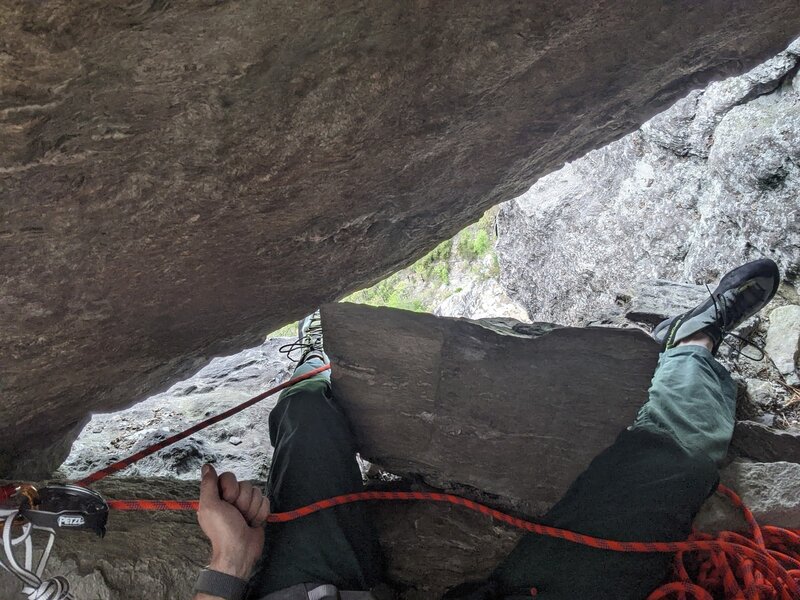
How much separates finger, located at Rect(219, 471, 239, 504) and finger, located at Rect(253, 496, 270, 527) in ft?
0.29

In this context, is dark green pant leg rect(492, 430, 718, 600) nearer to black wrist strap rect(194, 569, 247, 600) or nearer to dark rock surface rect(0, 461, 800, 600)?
dark rock surface rect(0, 461, 800, 600)

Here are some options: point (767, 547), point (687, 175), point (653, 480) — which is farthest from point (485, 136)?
point (687, 175)

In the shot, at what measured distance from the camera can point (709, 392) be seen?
308 centimetres

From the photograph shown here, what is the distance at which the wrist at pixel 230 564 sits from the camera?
2.04 m

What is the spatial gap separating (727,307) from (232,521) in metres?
2.98

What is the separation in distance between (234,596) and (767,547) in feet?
6.67

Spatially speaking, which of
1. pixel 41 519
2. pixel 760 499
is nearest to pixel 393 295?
pixel 760 499

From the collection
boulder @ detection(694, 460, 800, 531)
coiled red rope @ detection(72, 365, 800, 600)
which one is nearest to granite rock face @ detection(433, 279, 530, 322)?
boulder @ detection(694, 460, 800, 531)

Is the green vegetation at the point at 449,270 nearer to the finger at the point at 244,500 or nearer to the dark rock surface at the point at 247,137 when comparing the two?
the dark rock surface at the point at 247,137

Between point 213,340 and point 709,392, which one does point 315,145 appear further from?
point 709,392

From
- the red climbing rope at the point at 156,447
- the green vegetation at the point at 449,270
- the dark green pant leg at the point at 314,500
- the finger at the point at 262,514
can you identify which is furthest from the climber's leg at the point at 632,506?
the green vegetation at the point at 449,270

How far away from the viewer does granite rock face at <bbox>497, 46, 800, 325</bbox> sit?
16.1 ft

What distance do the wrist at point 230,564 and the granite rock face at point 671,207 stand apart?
312cm

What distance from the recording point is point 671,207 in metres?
Answer: 5.86
